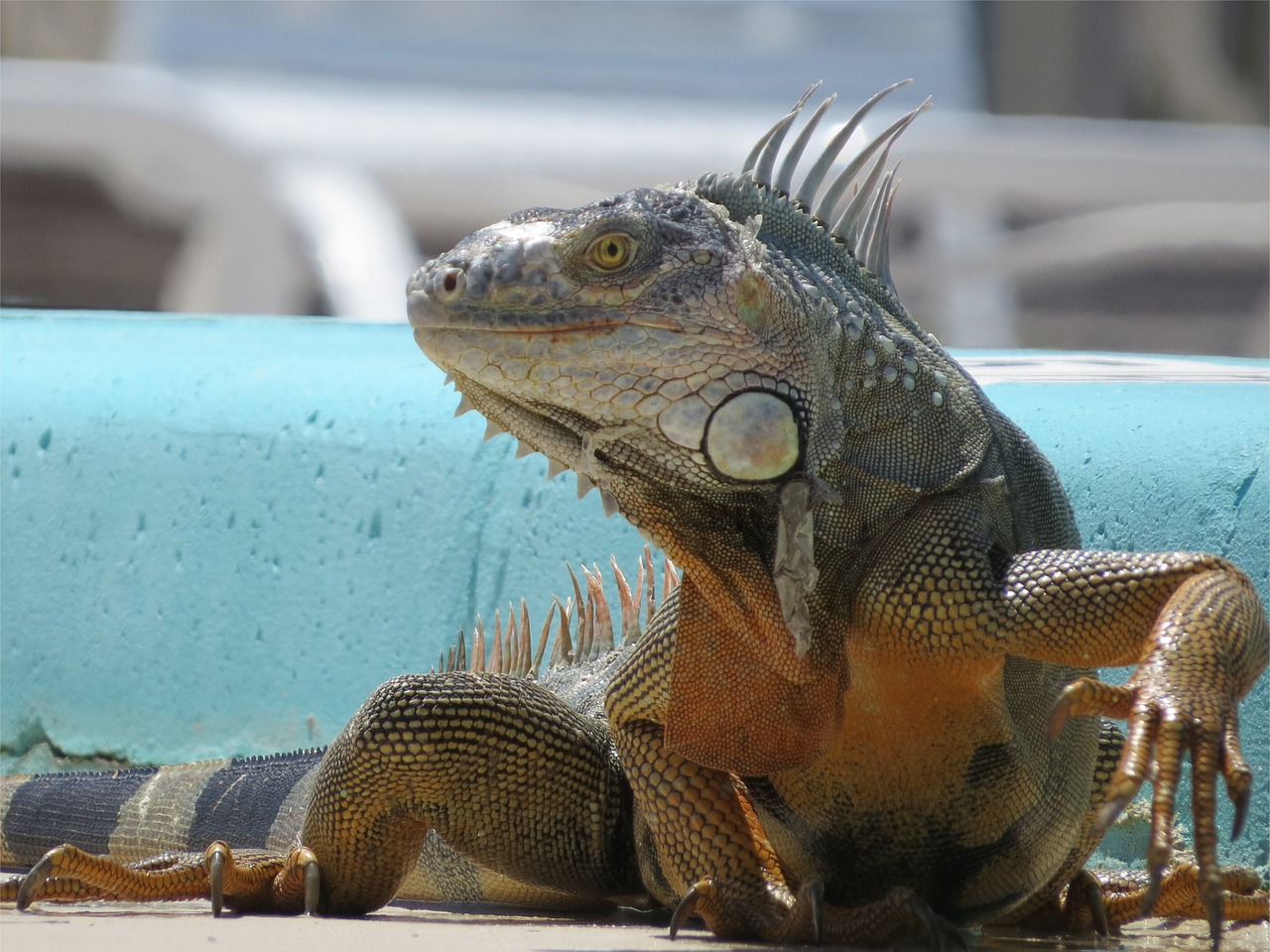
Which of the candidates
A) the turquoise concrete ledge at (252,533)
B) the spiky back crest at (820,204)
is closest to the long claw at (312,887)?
the spiky back crest at (820,204)

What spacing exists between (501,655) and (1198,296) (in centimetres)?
757

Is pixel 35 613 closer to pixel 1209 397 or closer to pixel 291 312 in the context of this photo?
pixel 291 312

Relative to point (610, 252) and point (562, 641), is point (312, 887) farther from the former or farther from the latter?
point (610, 252)

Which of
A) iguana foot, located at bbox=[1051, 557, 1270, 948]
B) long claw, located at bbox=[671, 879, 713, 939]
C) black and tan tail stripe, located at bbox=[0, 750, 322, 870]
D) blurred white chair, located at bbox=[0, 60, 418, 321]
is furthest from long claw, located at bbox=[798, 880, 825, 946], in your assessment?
blurred white chair, located at bbox=[0, 60, 418, 321]

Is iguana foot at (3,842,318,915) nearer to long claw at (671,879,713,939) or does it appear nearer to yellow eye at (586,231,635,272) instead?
long claw at (671,879,713,939)

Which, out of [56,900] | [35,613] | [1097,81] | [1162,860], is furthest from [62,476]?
[1097,81]

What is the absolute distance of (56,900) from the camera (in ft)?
8.95

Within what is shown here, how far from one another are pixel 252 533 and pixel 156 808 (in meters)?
1.31

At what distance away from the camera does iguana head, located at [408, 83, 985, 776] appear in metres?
2.18

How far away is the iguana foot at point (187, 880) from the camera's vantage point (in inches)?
105

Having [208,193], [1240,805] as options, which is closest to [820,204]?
[1240,805]

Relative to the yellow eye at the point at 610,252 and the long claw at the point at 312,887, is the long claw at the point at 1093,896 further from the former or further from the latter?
the yellow eye at the point at 610,252

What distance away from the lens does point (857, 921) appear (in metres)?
2.33

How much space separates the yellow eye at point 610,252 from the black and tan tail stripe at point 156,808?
2029 millimetres
